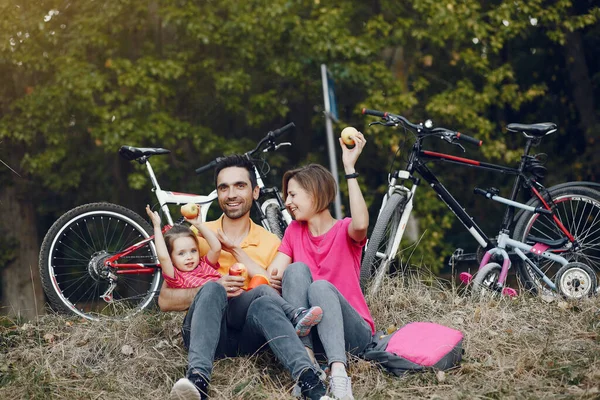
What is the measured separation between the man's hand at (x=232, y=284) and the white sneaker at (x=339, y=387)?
586mm

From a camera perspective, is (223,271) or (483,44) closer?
(223,271)

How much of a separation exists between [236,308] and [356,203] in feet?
2.38

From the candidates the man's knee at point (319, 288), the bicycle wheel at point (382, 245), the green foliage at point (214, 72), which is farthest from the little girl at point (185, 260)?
the green foliage at point (214, 72)

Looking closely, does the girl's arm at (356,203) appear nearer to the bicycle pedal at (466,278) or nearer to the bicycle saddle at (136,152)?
the bicycle pedal at (466,278)

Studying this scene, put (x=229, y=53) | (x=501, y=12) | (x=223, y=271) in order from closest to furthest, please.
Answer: (x=223, y=271)
(x=501, y=12)
(x=229, y=53)

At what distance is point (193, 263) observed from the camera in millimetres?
4223

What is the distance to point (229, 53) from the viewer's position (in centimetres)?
1052

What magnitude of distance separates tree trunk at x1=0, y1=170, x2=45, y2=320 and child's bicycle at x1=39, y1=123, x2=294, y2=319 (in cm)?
534

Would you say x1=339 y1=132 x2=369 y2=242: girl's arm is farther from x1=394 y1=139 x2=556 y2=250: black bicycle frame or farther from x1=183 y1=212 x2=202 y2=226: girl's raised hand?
x1=394 y1=139 x2=556 y2=250: black bicycle frame

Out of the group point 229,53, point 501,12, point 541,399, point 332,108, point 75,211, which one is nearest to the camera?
point 541,399

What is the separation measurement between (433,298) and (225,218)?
5.02ft

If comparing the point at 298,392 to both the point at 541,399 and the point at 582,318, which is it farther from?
the point at 582,318

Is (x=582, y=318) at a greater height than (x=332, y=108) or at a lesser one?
lesser

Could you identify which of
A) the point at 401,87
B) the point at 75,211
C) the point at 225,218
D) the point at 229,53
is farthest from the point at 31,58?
the point at 225,218
